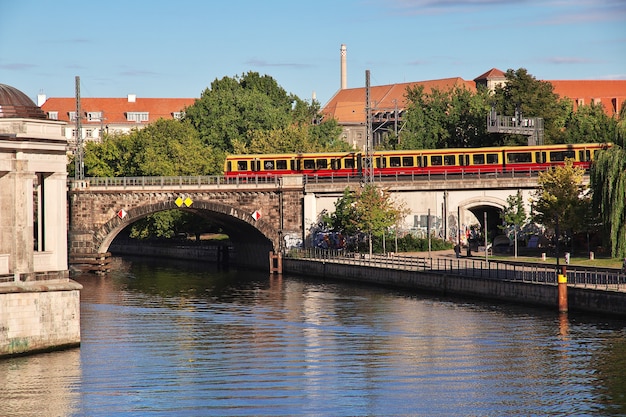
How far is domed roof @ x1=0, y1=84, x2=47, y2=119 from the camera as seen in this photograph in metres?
48.0

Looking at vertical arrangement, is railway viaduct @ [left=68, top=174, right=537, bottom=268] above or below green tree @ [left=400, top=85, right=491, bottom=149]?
below

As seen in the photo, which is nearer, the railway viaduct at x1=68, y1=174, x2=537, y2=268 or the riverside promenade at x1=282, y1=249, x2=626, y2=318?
the riverside promenade at x1=282, y1=249, x2=626, y2=318

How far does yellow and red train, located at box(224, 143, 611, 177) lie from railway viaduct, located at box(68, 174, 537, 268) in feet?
7.25

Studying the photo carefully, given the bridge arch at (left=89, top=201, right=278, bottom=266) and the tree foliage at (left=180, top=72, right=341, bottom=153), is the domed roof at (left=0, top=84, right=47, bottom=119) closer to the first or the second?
the bridge arch at (left=89, top=201, right=278, bottom=266)

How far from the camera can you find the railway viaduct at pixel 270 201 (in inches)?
3661

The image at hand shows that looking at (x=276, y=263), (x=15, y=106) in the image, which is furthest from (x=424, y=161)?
(x=15, y=106)

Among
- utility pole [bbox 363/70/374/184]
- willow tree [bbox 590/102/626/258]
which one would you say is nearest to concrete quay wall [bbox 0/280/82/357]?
willow tree [bbox 590/102/626/258]

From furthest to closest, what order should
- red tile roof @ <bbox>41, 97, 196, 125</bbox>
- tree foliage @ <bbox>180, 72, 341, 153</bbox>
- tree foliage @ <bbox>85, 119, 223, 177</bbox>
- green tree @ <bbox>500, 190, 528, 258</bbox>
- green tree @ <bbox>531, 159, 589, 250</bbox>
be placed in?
1. red tile roof @ <bbox>41, 97, 196, 125</bbox>
2. tree foliage @ <bbox>180, 72, 341, 153</bbox>
3. tree foliage @ <bbox>85, 119, 223, 177</bbox>
4. green tree @ <bbox>500, 190, 528, 258</bbox>
5. green tree @ <bbox>531, 159, 589, 250</bbox>

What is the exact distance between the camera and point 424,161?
323 feet

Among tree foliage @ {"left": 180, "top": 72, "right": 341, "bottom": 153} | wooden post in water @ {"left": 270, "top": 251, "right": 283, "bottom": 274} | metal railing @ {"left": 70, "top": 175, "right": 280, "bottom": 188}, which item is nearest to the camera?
wooden post in water @ {"left": 270, "top": 251, "right": 283, "bottom": 274}

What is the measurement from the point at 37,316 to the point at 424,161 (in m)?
55.6

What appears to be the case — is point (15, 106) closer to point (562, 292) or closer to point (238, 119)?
point (562, 292)

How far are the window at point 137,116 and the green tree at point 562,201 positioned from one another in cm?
11867

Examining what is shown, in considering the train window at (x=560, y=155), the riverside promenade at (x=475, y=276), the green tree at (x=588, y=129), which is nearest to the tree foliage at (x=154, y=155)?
the riverside promenade at (x=475, y=276)
